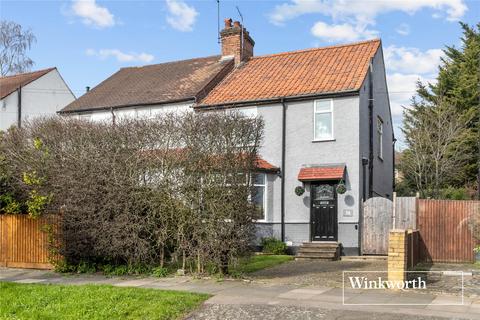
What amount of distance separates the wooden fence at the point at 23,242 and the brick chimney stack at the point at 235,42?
1225 cm

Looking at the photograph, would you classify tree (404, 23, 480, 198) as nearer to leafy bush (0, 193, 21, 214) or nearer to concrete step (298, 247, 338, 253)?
concrete step (298, 247, 338, 253)

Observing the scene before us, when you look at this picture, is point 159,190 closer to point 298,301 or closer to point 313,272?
point 298,301

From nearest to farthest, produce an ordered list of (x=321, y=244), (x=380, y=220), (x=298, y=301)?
(x=298, y=301)
(x=380, y=220)
(x=321, y=244)

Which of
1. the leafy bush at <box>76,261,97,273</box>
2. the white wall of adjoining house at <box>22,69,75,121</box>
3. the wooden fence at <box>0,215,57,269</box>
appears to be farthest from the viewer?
the white wall of adjoining house at <box>22,69,75,121</box>

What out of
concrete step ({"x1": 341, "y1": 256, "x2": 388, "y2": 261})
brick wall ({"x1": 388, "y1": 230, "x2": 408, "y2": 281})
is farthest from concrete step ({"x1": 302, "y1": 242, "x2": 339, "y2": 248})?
brick wall ({"x1": 388, "y1": 230, "x2": 408, "y2": 281})

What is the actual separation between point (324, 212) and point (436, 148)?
11.0 metres

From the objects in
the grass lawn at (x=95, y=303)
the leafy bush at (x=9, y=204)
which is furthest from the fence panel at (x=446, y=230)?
the leafy bush at (x=9, y=204)

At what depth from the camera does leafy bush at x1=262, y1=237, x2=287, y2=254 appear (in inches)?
692

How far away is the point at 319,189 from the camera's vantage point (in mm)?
17969

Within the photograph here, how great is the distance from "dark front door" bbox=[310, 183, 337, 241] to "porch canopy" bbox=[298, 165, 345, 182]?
51 centimetres

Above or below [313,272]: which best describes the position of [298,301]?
above

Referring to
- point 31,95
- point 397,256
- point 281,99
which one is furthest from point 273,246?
point 31,95

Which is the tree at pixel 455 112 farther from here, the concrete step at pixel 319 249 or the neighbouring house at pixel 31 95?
the neighbouring house at pixel 31 95

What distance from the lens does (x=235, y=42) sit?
76.9ft
